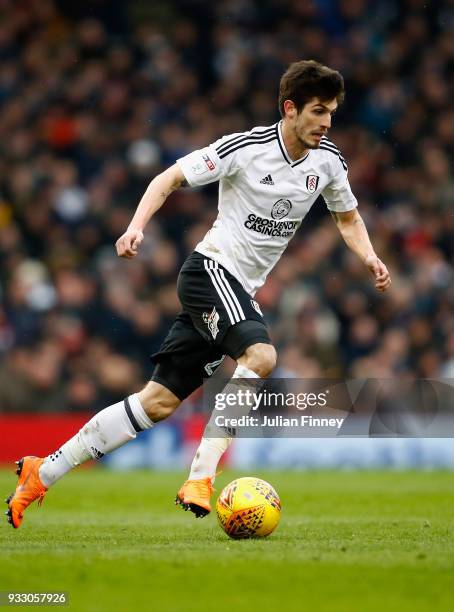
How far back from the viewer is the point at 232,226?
22.0 ft

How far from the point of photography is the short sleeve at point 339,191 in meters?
6.92

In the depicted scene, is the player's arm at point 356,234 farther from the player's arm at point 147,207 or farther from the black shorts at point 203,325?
the player's arm at point 147,207

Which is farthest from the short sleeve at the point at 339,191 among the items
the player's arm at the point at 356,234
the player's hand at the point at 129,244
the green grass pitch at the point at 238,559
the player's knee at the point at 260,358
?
the green grass pitch at the point at 238,559

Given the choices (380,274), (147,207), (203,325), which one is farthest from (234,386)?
(380,274)

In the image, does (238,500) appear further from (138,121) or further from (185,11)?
(185,11)

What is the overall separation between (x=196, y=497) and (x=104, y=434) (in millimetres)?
801

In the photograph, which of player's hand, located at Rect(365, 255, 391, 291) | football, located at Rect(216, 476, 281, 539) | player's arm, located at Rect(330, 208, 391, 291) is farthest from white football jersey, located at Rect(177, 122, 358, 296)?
football, located at Rect(216, 476, 281, 539)

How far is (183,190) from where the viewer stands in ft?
52.4

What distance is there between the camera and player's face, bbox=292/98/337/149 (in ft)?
21.4

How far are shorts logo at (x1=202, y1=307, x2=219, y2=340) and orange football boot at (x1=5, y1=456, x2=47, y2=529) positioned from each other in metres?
1.22

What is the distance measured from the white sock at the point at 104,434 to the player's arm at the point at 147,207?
1.05m

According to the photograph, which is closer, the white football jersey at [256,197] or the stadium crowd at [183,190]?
the white football jersey at [256,197]

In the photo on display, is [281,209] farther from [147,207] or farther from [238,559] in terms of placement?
[238,559]

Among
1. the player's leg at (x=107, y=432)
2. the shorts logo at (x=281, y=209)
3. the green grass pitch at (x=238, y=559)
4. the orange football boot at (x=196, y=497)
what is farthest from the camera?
the shorts logo at (x=281, y=209)
